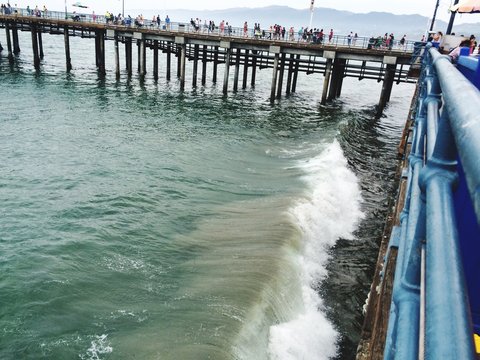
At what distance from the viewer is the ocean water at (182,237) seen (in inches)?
250

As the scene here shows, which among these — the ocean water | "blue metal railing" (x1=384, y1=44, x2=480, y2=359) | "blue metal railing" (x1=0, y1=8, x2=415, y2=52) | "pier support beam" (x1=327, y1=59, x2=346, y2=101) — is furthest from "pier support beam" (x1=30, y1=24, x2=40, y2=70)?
"blue metal railing" (x1=384, y1=44, x2=480, y2=359)

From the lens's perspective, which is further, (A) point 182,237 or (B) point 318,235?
(B) point 318,235

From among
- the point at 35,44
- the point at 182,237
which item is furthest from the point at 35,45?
the point at 182,237

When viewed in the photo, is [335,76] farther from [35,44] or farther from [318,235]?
[35,44]

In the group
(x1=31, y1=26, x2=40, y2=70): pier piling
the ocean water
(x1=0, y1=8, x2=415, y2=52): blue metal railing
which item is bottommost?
the ocean water

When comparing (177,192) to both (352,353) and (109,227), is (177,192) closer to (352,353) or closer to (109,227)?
(109,227)

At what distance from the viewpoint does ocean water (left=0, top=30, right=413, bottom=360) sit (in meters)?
6.34

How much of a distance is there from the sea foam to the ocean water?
0.03 meters

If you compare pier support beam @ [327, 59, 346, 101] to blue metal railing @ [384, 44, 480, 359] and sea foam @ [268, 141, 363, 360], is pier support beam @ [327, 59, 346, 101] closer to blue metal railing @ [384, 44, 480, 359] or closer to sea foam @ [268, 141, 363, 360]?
sea foam @ [268, 141, 363, 360]

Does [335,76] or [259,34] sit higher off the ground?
[259,34]

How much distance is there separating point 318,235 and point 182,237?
10.6 ft

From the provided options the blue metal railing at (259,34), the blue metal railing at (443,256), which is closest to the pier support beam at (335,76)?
the blue metal railing at (259,34)

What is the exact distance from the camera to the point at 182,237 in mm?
9266

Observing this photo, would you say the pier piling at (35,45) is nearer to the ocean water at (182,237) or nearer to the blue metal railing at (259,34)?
the blue metal railing at (259,34)
